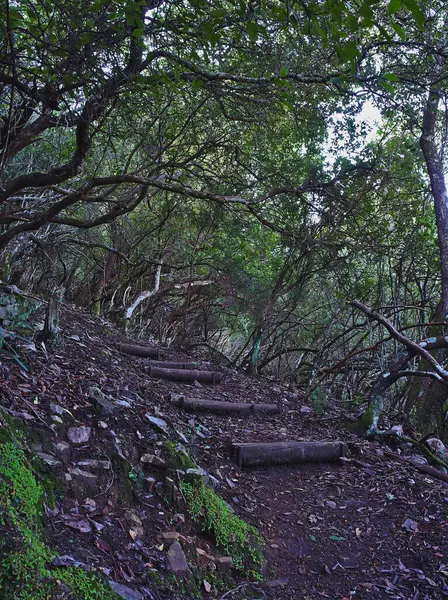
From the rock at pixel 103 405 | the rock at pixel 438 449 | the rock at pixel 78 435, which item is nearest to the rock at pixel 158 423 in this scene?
the rock at pixel 103 405

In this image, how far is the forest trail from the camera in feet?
7.88

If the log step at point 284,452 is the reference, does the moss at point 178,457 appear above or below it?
above

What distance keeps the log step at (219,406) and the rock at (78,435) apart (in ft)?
6.81

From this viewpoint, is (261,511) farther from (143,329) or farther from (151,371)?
(143,329)

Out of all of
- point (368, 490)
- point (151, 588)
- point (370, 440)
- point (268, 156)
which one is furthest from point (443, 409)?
point (151, 588)

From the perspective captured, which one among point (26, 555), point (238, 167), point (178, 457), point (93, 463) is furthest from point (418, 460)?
point (238, 167)

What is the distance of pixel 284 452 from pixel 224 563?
165cm

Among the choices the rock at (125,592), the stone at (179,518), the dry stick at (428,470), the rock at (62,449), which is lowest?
the stone at (179,518)

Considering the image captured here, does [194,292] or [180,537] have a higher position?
[194,292]

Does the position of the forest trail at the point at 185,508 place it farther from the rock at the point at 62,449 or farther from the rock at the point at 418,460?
the rock at the point at 418,460

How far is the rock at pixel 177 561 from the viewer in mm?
2398

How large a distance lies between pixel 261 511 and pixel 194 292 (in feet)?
26.0

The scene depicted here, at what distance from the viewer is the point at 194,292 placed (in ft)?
36.6

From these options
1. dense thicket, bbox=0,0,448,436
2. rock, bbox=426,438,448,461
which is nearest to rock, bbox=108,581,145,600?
dense thicket, bbox=0,0,448,436
